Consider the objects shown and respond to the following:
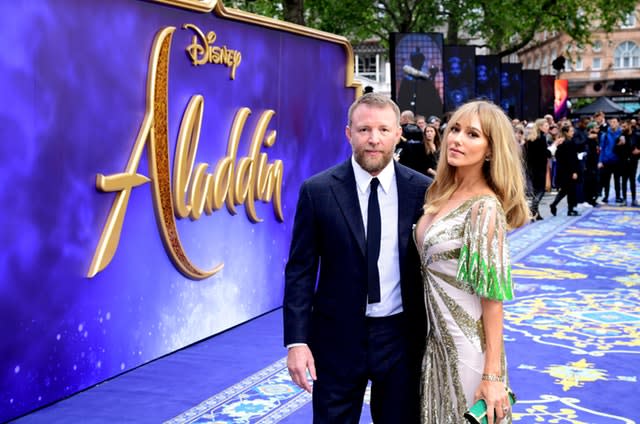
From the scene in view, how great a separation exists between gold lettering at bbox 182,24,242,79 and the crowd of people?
16.2 ft

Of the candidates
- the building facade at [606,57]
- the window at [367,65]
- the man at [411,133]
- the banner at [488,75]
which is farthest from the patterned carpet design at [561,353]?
the building facade at [606,57]

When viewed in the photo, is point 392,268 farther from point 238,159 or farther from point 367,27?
point 367,27

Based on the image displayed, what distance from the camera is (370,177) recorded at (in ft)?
11.4

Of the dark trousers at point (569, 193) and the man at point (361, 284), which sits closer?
the man at point (361, 284)

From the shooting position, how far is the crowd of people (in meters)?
12.8

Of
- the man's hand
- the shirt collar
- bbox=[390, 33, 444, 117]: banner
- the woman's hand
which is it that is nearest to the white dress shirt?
the shirt collar

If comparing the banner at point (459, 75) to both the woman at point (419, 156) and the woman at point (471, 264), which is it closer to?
the woman at point (419, 156)

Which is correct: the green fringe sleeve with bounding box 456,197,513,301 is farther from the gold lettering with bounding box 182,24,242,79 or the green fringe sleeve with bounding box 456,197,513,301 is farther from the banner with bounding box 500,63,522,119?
the banner with bounding box 500,63,522,119

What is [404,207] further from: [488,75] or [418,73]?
[488,75]

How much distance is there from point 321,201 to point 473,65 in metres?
16.9

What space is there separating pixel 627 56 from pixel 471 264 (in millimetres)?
91341

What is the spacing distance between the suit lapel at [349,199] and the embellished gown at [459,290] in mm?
241

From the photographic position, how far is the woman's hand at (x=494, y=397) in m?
3.12

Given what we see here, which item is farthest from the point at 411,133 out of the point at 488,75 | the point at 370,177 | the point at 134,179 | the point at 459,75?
the point at 488,75
